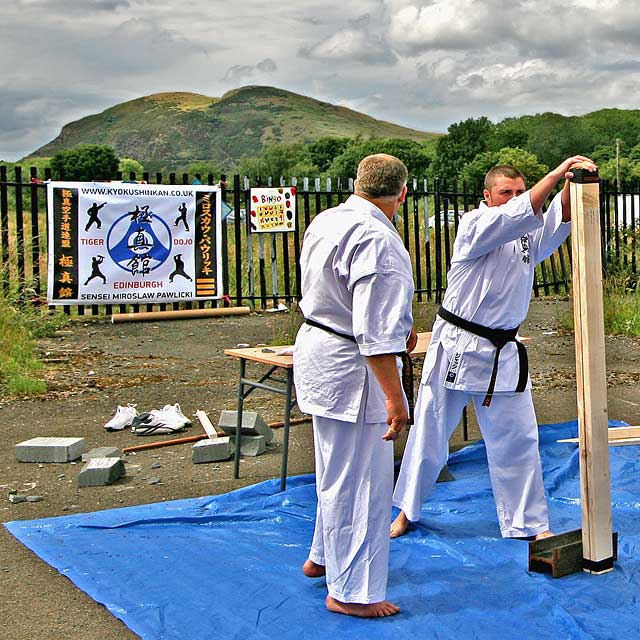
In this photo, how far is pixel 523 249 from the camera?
16.7ft

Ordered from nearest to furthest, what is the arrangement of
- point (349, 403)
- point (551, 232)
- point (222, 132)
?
1. point (349, 403)
2. point (551, 232)
3. point (222, 132)

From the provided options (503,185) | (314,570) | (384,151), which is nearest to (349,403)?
(314,570)

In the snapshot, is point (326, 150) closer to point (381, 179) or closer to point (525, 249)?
point (525, 249)

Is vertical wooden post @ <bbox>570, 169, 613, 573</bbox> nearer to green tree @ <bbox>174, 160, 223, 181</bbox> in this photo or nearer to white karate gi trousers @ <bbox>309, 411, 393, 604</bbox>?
white karate gi trousers @ <bbox>309, 411, 393, 604</bbox>

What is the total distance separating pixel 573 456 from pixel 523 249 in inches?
81.4

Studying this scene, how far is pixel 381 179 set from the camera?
4086mm

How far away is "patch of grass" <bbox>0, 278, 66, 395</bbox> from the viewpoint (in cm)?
947

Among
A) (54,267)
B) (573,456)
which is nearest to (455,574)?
(573,456)

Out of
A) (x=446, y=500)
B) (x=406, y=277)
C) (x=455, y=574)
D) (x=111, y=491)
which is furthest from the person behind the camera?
(x=111, y=491)

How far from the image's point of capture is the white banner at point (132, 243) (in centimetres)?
1376

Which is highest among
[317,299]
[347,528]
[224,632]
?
[317,299]

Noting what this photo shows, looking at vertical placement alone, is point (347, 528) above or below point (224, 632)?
above

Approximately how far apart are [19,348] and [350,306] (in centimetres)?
752

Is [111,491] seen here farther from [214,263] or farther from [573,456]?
[214,263]
